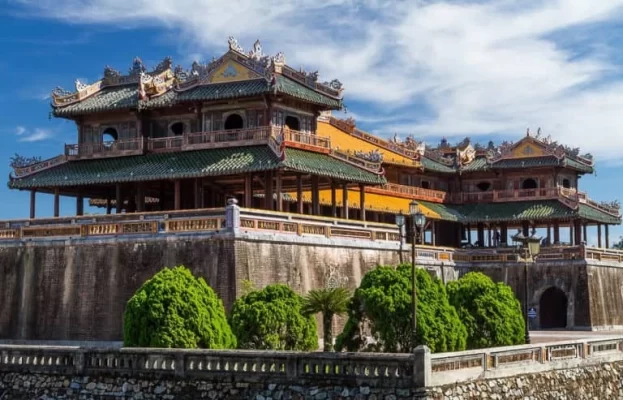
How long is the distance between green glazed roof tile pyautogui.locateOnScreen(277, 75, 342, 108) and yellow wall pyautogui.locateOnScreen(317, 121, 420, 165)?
8.40 m

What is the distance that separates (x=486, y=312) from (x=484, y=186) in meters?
32.3

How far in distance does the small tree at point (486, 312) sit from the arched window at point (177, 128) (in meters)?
17.9

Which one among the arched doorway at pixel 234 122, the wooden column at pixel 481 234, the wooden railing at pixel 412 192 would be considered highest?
the arched doorway at pixel 234 122

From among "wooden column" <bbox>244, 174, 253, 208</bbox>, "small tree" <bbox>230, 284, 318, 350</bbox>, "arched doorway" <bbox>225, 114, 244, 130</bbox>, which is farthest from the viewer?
"arched doorway" <bbox>225, 114, 244, 130</bbox>

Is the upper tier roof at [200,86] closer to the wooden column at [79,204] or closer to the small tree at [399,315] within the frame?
the wooden column at [79,204]

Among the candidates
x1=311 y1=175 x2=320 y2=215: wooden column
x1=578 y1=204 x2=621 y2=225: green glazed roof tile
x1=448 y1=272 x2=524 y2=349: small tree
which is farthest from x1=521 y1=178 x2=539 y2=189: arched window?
x1=448 y1=272 x2=524 y2=349: small tree

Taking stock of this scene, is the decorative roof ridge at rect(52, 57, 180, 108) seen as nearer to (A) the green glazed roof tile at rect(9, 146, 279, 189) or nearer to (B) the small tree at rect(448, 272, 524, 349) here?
(A) the green glazed roof tile at rect(9, 146, 279, 189)

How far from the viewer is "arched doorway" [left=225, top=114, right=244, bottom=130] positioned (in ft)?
153

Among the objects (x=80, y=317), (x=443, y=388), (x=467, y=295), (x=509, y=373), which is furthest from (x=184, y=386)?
(x=80, y=317)

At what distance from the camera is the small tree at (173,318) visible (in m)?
29.2

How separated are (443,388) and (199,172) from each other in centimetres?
2110

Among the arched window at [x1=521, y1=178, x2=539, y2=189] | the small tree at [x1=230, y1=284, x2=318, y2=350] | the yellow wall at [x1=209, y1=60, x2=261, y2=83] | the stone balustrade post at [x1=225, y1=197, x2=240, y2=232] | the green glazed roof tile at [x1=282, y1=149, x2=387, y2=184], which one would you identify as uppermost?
the yellow wall at [x1=209, y1=60, x2=261, y2=83]

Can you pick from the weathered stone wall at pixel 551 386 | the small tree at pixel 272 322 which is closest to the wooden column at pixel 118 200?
the small tree at pixel 272 322

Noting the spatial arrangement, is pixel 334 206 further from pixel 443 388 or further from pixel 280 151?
pixel 443 388
